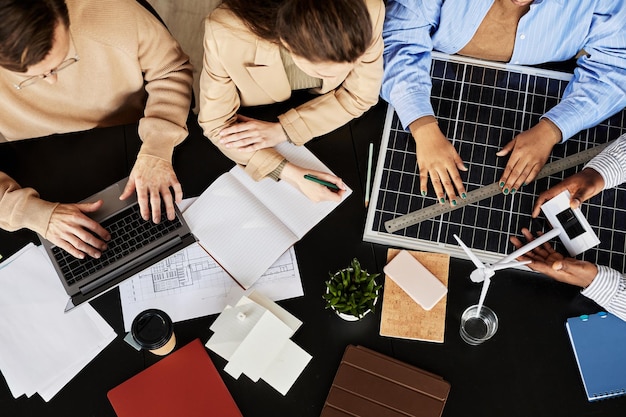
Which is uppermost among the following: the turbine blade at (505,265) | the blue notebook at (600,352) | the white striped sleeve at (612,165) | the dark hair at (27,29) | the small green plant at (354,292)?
the dark hair at (27,29)

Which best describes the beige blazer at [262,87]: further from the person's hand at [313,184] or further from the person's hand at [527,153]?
the person's hand at [527,153]

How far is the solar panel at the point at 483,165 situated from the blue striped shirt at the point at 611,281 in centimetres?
5

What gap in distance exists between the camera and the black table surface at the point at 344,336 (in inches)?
53.1

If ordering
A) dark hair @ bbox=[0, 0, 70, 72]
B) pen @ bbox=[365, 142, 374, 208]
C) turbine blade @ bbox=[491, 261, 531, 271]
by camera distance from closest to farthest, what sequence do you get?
dark hair @ bbox=[0, 0, 70, 72]
turbine blade @ bbox=[491, 261, 531, 271]
pen @ bbox=[365, 142, 374, 208]

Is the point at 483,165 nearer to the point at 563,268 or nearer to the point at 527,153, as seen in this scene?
the point at 527,153

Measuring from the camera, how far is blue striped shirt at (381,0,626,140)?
4.97 ft

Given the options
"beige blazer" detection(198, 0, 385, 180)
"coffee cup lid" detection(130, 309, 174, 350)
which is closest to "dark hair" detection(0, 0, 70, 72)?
"beige blazer" detection(198, 0, 385, 180)

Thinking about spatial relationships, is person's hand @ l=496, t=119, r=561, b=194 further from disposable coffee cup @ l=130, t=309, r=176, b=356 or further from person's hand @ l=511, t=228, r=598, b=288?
disposable coffee cup @ l=130, t=309, r=176, b=356

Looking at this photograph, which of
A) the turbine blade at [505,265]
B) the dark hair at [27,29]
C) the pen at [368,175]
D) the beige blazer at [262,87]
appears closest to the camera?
the dark hair at [27,29]

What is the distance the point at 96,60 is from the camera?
1.44m

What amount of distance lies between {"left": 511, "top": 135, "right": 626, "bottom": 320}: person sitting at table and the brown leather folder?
1.30 feet

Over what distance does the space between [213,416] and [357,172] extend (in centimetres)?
73

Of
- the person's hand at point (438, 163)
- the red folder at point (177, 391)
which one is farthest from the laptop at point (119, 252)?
the person's hand at point (438, 163)

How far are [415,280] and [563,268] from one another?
0.37m
